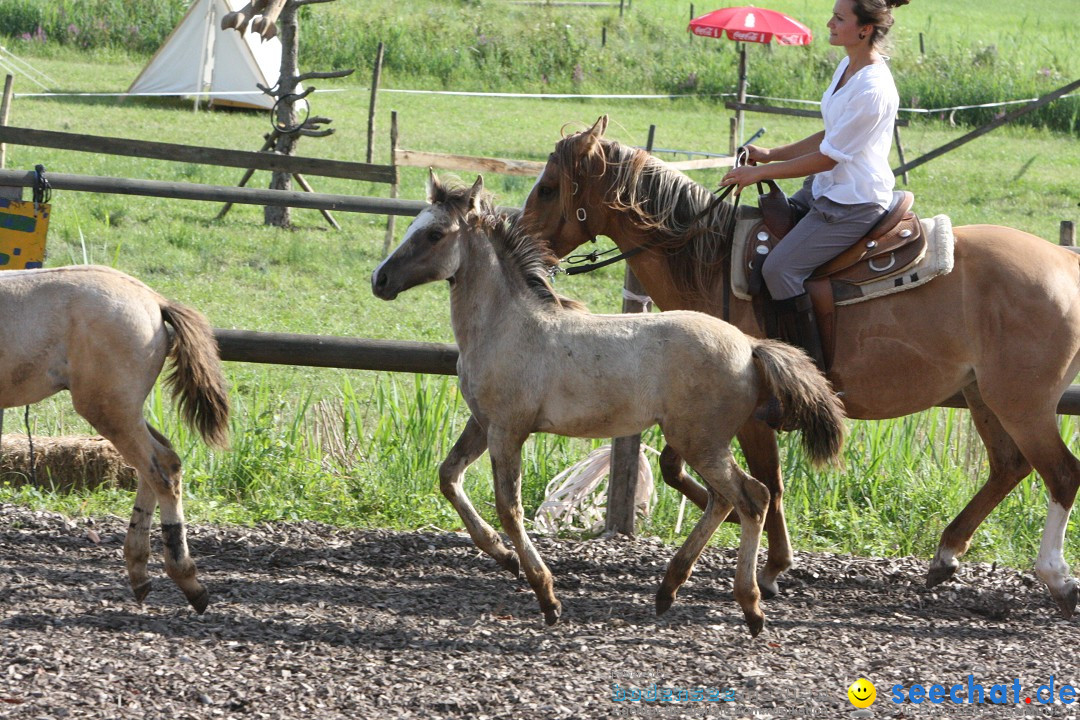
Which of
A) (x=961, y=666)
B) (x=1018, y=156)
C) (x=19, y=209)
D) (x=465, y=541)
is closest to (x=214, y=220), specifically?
(x=19, y=209)

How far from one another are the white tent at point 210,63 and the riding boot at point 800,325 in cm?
1799

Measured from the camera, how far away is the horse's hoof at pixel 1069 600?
5031mm

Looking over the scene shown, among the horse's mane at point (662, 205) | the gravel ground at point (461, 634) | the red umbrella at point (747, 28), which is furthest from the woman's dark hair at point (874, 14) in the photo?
the red umbrella at point (747, 28)

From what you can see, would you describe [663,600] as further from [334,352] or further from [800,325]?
[334,352]

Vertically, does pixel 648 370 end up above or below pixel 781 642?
above

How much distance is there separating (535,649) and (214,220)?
10795 millimetres

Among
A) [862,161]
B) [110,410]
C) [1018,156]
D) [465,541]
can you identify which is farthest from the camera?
[1018,156]

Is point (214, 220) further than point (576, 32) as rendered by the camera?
No

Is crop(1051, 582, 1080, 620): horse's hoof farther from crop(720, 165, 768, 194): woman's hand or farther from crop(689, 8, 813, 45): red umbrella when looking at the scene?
crop(689, 8, 813, 45): red umbrella

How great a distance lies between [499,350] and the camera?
4.54 meters

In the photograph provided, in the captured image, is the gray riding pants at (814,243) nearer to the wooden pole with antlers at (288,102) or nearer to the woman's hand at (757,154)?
the woman's hand at (757,154)

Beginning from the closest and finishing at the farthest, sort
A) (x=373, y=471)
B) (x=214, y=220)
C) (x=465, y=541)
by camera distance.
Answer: (x=465, y=541), (x=373, y=471), (x=214, y=220)

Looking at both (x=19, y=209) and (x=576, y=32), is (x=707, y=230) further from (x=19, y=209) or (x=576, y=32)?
(x=576, y=32)

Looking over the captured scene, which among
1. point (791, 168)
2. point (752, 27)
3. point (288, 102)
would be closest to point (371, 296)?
point (288, 102)
